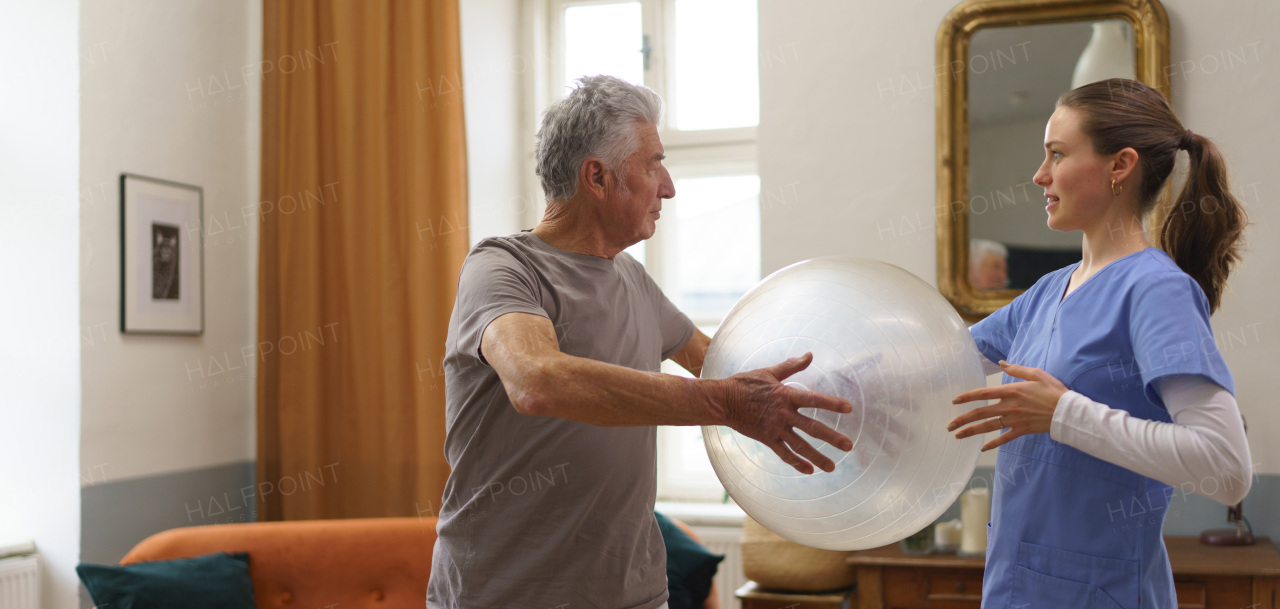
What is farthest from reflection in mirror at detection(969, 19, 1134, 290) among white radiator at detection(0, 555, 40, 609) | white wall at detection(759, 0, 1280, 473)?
white radiator at detection(0, 555, 40, 609)

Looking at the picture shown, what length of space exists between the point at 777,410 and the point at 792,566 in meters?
1.51

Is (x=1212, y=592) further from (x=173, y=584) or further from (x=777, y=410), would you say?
(x=173, y=584)

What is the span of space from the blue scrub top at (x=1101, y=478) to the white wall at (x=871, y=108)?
1.56 meters

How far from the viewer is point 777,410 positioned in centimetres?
123

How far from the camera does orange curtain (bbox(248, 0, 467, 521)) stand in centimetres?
343

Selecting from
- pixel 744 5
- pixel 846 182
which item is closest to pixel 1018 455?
pixel 846 182

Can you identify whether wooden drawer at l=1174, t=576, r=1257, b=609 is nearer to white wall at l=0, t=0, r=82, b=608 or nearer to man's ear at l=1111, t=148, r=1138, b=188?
man's ear at l=1111, t=148, r=1138, b=188

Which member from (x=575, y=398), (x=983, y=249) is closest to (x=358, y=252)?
(x=983, y=249)

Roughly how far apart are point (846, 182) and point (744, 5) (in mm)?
1167

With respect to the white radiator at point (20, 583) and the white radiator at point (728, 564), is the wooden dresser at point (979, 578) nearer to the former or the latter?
the white radiator at point (728, 564)

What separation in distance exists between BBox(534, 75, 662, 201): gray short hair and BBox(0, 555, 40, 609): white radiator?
7.89ft

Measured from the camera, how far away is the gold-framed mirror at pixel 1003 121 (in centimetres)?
282

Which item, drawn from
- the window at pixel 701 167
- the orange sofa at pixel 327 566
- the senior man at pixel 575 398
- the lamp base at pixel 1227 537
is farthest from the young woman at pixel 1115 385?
the window at pixel 701 167

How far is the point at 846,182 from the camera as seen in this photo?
9.87 ft
